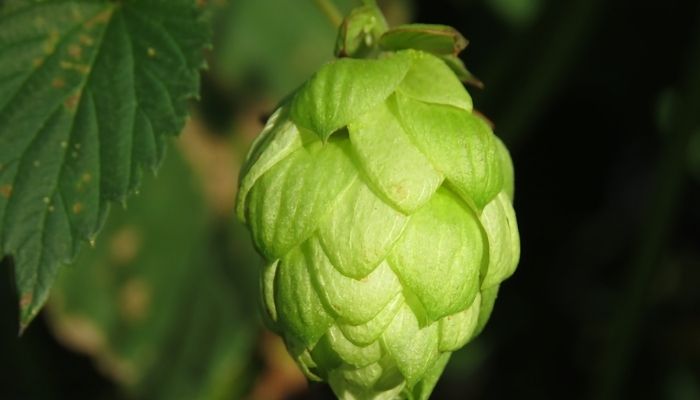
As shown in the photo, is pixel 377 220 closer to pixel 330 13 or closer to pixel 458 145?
pixel 458 145

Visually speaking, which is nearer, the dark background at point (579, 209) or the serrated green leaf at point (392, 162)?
the serrated green leaf at point (392, 162)

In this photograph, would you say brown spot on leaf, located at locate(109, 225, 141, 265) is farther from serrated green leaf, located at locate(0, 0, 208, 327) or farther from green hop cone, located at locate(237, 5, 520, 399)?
green hop cone, located at locate(237, 5, 520, 399)

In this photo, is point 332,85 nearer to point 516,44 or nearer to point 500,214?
point 500,214

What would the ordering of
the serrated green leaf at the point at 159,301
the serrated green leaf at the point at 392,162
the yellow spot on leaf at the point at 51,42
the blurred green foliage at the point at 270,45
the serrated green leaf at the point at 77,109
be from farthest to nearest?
1. the blurred green foliage at the point at 270,45
2. the serrated green leaf at the point at 159,301
3. the yellow spot on leaf at the point at 51,42
4. the serrated green leaf at the point at 77,109
5. the serrated green leaf at the point at 392,162

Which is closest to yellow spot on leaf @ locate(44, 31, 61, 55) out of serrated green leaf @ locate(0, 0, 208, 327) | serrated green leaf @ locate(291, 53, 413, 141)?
serrated green leaf @ locate(0, 0, 208, 327)

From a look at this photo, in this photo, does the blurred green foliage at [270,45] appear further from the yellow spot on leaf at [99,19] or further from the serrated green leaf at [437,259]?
the serrated green leaf at [437,259]

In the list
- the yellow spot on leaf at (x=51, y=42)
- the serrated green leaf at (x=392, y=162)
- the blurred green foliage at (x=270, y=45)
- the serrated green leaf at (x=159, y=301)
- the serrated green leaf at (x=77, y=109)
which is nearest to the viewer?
the serrated green leaf at (x=392, y=162)

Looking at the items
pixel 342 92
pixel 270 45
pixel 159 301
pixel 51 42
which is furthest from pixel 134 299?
pixel 342 92

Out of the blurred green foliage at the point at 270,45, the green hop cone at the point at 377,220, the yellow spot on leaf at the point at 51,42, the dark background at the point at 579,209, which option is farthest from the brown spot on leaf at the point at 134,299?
the green hop cone at the point at 377,220
